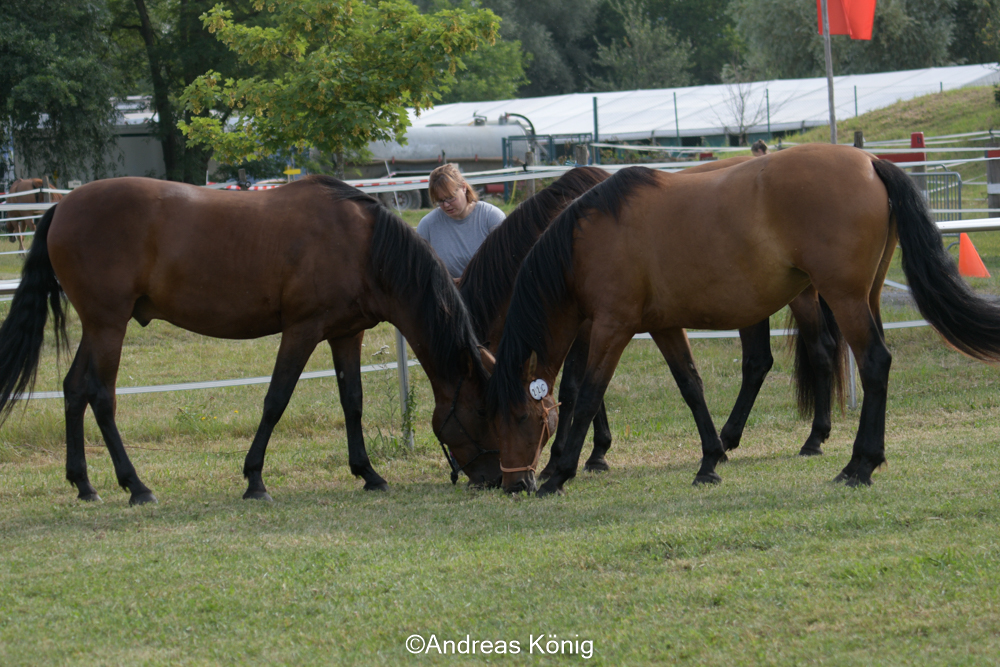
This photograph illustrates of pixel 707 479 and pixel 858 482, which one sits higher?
pixel 858 482

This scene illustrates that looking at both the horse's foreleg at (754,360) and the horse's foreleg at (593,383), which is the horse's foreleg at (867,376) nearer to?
the horse's foreleg at (593,383)

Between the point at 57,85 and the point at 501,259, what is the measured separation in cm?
2012

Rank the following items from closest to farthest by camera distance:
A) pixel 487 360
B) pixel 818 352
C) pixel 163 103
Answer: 1. pixel 487 360
2. pixel 818 352
3. pixel 163 103

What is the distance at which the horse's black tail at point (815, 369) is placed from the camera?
235 inches

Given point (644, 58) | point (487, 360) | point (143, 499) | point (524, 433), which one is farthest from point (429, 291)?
point (644, 58)

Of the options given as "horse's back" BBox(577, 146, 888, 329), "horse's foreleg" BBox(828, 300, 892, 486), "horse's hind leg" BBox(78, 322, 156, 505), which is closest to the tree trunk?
"horse's hind leg" BBox(78, 322, 156, 505)

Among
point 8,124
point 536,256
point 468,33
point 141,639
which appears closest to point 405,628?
point 141,639

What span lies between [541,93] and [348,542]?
57.8 metres

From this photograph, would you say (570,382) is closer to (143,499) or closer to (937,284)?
(937,284)

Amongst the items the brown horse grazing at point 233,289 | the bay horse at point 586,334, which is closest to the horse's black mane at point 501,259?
the bay horse at point 586,334

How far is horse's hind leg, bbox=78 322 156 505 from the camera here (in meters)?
5.18

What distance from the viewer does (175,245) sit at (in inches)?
206

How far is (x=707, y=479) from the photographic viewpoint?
16.5 ft

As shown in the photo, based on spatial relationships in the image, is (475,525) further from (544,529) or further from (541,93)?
(541,93)
